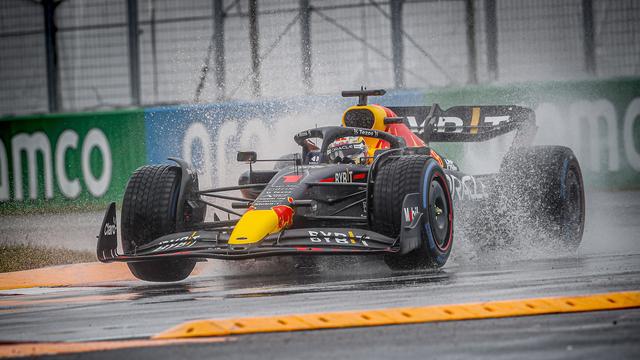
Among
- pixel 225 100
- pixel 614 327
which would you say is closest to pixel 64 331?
pixel 614 327

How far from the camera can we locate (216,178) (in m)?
17.4

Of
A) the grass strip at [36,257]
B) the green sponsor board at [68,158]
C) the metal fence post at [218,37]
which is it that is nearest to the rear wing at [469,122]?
the grass strip at [36,257]

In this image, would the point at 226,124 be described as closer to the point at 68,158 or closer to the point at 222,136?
the point at 222,136

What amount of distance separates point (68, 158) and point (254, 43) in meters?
3.84

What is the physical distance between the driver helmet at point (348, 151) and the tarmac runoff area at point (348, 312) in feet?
3.07

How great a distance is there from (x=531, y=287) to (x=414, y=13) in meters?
11.0

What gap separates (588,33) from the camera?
17.5m

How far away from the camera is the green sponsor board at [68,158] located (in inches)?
739

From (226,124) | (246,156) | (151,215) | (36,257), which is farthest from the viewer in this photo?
(226,124)

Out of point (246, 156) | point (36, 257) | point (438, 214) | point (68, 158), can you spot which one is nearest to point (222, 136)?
point (68, 158)

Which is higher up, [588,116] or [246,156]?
[588,116]

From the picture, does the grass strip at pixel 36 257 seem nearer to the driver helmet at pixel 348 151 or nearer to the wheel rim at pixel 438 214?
the driver helmet at pixel 348 151

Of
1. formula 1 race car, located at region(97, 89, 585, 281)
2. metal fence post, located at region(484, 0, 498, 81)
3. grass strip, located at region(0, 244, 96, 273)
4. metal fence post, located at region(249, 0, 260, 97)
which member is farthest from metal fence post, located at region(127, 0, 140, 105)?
formula 1 race car, located at region(97, 89, 585, 281)

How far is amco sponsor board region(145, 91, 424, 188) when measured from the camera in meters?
18.0
